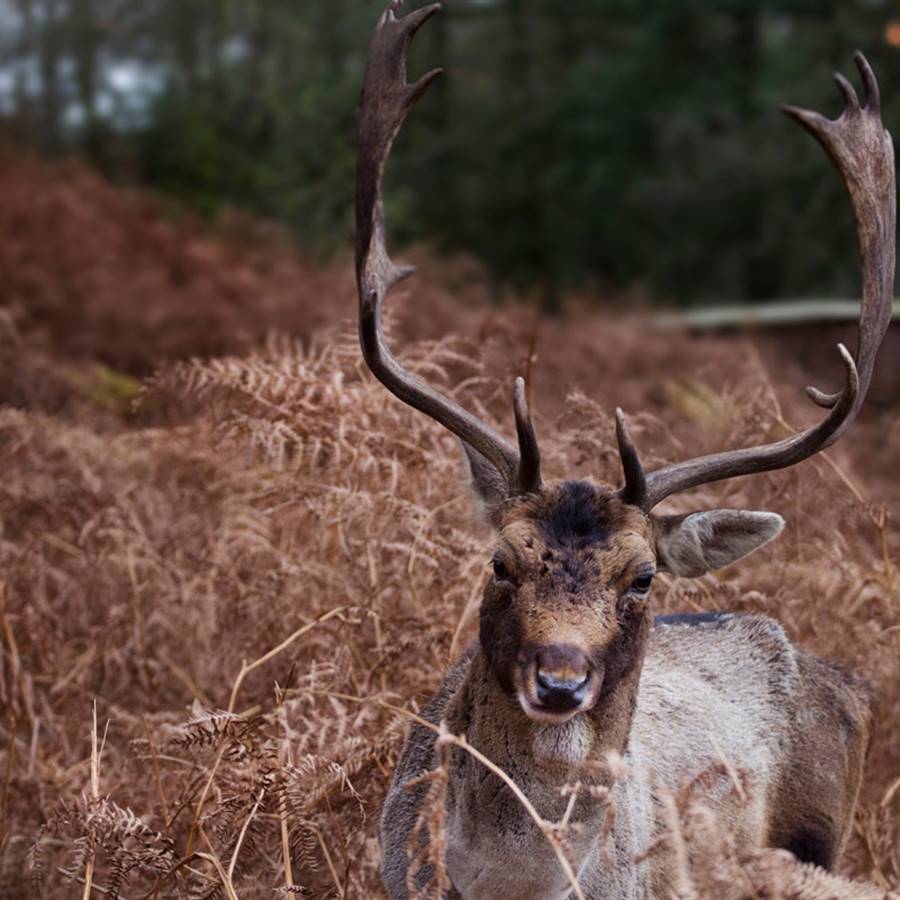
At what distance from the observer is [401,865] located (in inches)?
168

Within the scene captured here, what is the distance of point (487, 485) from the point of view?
441 centimetres

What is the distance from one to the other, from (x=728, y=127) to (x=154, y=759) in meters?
26.1

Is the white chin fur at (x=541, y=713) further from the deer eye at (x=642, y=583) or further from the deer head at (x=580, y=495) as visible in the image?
the deer eye at (x=642, y=583)

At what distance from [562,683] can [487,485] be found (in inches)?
37.6

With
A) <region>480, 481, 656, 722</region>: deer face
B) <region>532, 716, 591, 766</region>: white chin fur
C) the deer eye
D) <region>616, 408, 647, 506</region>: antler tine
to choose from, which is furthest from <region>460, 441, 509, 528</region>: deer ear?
<region>532, 716, 591, 766</region>: white chin fur

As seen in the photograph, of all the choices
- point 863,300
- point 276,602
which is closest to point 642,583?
point 863,300

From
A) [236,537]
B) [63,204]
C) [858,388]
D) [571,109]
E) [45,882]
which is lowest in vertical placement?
[45,882]

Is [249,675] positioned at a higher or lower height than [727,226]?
lower

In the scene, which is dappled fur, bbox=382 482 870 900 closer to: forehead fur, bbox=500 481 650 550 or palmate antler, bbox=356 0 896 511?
forehead fur, bbox=500 481 650 550

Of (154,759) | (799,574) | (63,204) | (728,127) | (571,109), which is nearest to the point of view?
(154,759)

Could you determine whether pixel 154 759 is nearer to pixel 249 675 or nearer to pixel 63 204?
pixel 249 675

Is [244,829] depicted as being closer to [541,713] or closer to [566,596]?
[541,713]

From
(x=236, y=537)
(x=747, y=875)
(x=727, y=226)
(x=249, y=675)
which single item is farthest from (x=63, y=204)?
(x=727, y=226)

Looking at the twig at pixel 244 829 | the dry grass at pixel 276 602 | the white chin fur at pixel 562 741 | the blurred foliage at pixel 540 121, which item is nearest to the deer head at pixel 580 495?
the white chin fur at pixel 562 741
